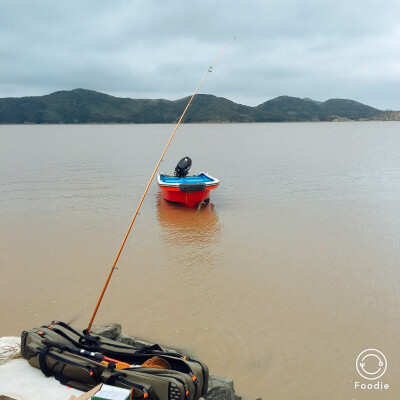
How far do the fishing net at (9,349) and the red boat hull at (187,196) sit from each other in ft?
29.7

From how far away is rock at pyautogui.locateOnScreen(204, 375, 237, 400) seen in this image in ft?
13.1

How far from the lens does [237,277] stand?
790 cm

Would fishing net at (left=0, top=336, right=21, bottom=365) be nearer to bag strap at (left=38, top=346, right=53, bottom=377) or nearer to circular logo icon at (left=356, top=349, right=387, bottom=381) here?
bag strap at (left=38, top=346, right=53, bottom=377)

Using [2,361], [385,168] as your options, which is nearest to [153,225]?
[2,361]

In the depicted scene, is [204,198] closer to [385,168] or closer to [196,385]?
[196,385]

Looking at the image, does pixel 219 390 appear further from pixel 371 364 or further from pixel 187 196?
pixel 187 196

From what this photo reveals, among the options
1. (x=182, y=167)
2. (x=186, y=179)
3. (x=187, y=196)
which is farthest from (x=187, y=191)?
(x=186, y=179)

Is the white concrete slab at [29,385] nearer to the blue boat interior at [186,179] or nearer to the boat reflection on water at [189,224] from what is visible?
the boat reflection on water at [189,224]

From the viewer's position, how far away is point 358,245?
973cm

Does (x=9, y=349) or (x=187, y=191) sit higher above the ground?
(x=187, y=191)

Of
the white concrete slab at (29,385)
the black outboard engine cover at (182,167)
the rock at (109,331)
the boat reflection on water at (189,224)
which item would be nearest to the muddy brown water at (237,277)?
the boat reflection on water at (189,224)

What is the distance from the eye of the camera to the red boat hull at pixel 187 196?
13.5 meters

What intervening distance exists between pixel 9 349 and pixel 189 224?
818 cm

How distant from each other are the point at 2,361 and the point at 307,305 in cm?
481
